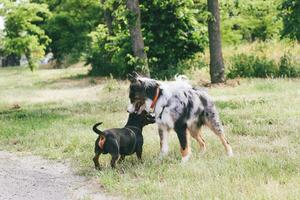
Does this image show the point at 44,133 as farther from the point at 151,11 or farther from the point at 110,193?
the point at 151,11

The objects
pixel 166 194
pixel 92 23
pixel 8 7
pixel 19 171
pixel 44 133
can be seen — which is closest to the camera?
pixel 166 194

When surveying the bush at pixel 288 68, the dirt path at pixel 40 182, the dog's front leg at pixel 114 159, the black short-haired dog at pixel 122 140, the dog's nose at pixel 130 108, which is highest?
the dog's nose at pixel 130 108

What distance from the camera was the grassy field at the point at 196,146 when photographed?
6770 mm

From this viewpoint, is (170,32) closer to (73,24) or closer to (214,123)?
(214,123)

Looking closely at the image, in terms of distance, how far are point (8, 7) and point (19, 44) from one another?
2403 millimetres

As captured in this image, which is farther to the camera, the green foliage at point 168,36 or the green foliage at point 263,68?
the green foliage at point 168,36

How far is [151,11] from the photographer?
22.4 metres

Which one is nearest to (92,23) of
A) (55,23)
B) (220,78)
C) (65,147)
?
(55,23)

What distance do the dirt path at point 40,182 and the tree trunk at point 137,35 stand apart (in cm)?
666

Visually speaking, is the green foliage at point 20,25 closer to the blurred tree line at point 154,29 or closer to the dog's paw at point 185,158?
the blurred tree line at point 154,29

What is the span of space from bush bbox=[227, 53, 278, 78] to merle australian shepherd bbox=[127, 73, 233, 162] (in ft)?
39.2

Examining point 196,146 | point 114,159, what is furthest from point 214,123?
point 114,159

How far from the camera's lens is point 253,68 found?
20531mm

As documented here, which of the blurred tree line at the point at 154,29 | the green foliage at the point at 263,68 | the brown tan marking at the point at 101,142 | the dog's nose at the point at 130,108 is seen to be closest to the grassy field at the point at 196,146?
the brown tan marking at the point at 101,142
